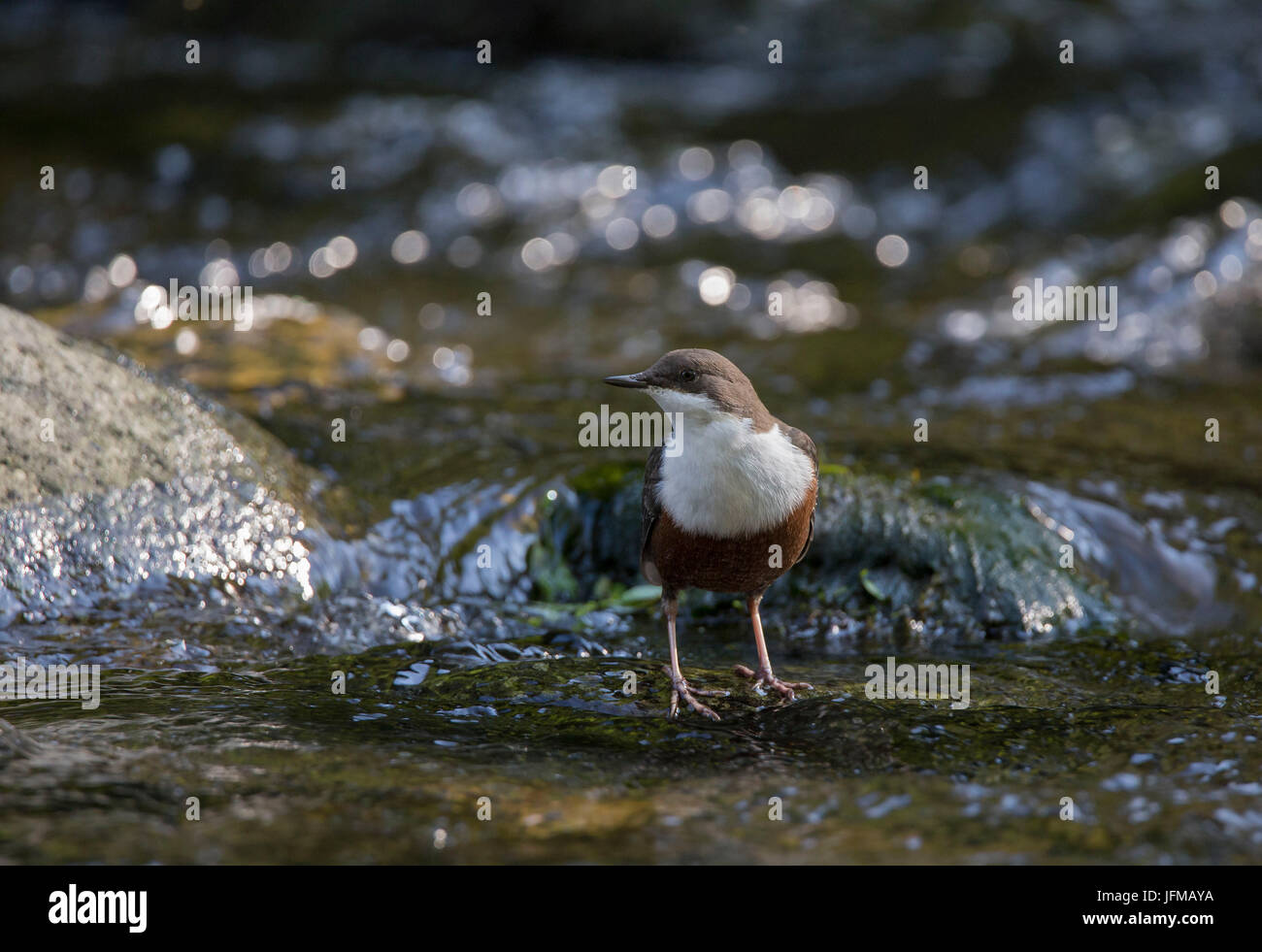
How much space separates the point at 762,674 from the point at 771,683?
12cm

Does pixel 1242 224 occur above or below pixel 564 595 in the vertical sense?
above

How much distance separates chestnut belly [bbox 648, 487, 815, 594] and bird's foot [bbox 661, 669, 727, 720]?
1.25 feet

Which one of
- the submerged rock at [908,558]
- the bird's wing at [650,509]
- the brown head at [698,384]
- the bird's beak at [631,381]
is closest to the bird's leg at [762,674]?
the bird's wing at [650,509]

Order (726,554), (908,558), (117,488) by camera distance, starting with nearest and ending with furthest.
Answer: (726,554) < (117,488) < (908,558)

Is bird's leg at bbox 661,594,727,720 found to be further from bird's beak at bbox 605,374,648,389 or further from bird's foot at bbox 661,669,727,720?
bird's beak at bbox 605,374,648,389

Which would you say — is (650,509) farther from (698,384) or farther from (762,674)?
(762,674)

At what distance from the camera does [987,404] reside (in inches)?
304

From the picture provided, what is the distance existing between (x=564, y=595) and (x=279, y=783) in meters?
2.39

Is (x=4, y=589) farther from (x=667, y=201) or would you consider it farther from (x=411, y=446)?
(x=667, y=201)

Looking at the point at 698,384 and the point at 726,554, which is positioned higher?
the point at 698,384

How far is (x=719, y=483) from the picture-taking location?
4.06 meters

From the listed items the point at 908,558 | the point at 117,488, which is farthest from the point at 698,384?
the point at 117,488
